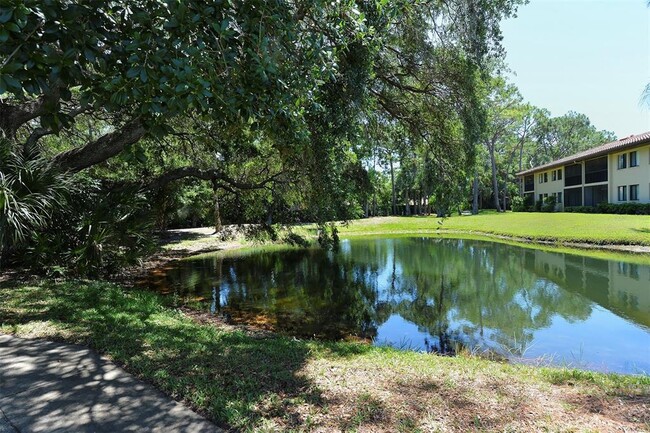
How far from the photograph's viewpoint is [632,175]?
27.7 m

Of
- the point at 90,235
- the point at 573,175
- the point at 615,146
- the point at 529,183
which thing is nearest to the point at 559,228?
the point at 615,146

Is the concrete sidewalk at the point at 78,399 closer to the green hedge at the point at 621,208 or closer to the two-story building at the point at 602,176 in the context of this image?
the green hedge at the point at 621,208

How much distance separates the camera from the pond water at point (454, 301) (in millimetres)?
7312

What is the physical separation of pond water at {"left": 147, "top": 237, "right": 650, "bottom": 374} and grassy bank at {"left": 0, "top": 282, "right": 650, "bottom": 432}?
7.79ft

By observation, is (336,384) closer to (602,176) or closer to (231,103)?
(231,103)

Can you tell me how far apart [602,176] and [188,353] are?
37.2m

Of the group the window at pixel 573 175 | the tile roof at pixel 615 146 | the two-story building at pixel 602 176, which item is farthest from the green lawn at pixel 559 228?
the window at pixel 573 175

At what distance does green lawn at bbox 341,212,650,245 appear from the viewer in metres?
18.5

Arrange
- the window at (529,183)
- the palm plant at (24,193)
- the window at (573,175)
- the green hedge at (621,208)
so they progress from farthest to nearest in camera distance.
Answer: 1. the window at (529,183)
2. the window at (573,175)
3. the green hedge at (621,208)
4. the palm plant at (24,193)

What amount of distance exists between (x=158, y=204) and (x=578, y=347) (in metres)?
13.2

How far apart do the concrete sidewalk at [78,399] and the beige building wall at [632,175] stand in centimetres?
3310

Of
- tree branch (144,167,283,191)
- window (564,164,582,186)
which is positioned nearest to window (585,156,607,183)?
window (564,164,582,186)

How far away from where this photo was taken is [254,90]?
416 cm

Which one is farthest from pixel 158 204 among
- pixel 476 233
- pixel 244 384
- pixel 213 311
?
pixel 476 233
